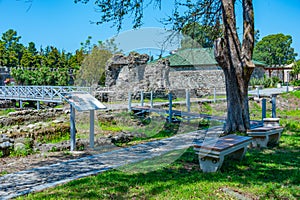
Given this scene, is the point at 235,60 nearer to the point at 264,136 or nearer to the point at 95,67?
the point at 264,136

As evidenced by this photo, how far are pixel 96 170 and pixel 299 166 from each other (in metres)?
3.08

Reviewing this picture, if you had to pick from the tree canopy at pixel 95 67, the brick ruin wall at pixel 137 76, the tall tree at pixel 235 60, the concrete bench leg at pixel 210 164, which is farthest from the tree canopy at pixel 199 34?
the tree canopy at pixel 95 67

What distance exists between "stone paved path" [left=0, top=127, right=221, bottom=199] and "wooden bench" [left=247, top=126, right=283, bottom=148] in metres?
1.34

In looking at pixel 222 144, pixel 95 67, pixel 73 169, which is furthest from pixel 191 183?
pixel 95 67

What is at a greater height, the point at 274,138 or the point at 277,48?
the point at 277,48

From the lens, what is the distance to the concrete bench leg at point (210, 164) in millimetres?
3895

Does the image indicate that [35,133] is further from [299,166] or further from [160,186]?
[299,166]

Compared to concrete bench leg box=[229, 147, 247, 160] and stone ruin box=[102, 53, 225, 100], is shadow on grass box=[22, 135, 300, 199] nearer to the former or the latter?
concrete bench leg box=[229, 147, 247, 160]

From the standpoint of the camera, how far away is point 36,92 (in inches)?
754

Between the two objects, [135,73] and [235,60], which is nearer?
[235,60]

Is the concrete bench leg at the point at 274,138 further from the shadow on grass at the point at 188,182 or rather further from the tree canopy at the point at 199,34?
the tree canopy at the point at 199,34

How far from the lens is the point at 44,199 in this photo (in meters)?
3.02

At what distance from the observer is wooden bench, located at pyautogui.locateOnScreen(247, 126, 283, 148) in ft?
18.7

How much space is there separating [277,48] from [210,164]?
63.5 meters
